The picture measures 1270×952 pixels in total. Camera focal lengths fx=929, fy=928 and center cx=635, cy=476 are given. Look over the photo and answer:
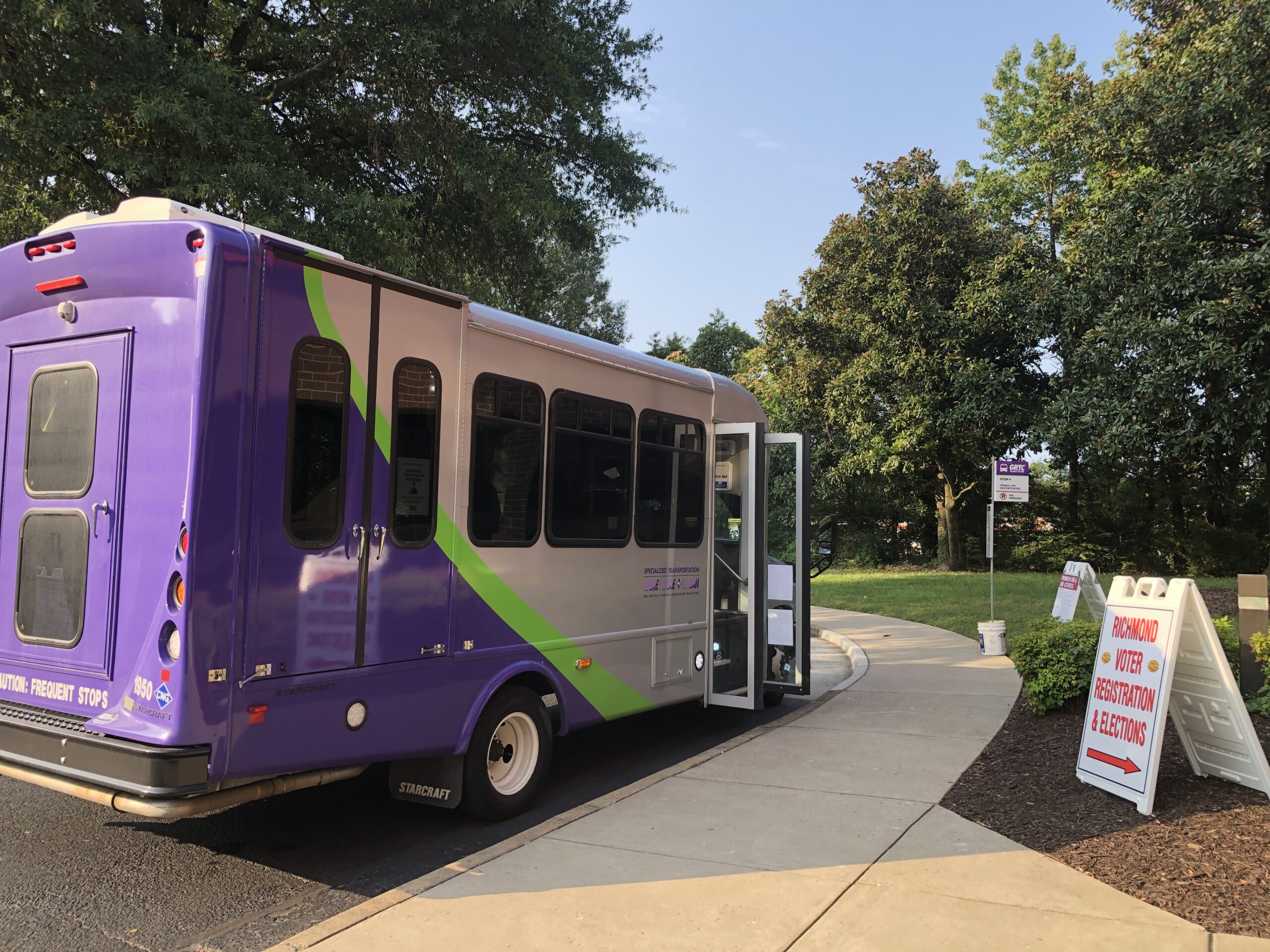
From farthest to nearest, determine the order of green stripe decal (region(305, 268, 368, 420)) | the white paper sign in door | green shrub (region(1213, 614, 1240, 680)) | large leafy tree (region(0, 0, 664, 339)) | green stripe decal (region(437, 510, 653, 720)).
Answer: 1. the white paper sign in door
2. large leafy tree (region(0, 0, 664, 339))
3. green shrub (region(1213, 614, 1240, 680))
4. green stripe decal (region(437, 510, 653, 720))
5. green stripe decal (region(305, 268, 368, 420))

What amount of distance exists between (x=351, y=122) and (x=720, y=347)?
4332 centimetres

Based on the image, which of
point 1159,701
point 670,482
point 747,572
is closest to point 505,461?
point 670,482

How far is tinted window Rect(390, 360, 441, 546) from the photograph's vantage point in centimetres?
493

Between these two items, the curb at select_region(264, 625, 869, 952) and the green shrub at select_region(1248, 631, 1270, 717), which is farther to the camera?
the green shrub at select_region(1248, 631, 1270, 717)

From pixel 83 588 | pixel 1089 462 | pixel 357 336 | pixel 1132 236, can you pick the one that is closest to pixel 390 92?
pixel 357 336

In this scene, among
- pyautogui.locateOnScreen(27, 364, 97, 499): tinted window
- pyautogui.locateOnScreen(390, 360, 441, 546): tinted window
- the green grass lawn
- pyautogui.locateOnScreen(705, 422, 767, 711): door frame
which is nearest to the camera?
pyautogui.locateOnScreen(27, 364, 97, 499): tinted window

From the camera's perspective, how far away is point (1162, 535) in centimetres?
2836

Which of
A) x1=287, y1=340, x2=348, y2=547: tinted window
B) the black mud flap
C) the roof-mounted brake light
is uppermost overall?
the roof-mounted brake light

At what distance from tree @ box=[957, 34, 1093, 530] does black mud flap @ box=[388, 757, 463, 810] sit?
59.1 feet

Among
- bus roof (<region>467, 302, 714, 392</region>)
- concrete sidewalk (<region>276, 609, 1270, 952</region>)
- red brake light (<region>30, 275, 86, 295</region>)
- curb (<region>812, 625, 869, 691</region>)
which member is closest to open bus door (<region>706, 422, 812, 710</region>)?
bus roof (<region>467, 302, 714, 392</region>)

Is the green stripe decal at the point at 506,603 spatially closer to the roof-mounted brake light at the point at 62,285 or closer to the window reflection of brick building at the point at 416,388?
the window reflection of brick building at the point at 416,388

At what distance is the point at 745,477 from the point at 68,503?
17.0ft

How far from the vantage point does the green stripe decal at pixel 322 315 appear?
4.46 meters

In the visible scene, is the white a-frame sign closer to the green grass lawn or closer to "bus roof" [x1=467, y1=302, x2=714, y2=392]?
"bus roof" [x1=467, y1=302, x2=714, y2=392]
